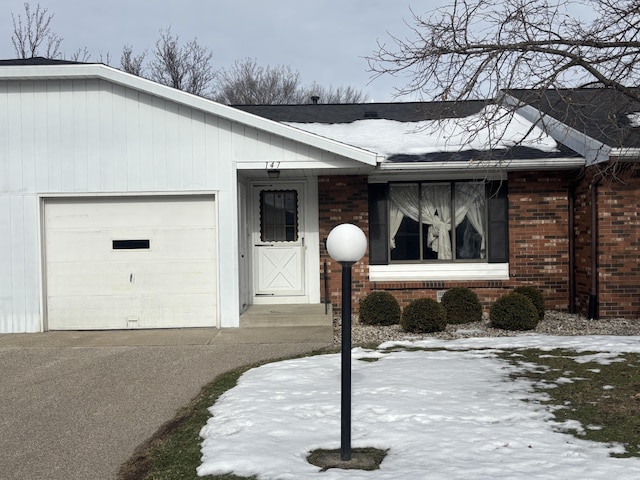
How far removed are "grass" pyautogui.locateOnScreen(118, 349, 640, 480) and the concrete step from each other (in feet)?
8.28

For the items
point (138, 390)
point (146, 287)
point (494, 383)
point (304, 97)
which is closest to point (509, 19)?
point (494, 383)

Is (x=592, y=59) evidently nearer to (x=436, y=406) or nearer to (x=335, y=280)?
(x=436, y=406)

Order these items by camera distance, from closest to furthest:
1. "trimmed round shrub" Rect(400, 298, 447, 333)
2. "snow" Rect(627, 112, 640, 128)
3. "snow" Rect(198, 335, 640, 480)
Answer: "snow" Rect(198, 335, 640, 480), "trimmed round shrub" Rect(400, 298, 447, 333), "snow" Rect(627, 112, 640, 128)

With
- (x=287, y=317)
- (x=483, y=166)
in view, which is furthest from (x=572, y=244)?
(x=287, y=317)

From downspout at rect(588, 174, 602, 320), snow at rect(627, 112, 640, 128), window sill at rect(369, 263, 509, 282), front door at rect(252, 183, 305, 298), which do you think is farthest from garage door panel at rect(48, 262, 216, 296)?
snow at rect(627, 112, 640, 128)

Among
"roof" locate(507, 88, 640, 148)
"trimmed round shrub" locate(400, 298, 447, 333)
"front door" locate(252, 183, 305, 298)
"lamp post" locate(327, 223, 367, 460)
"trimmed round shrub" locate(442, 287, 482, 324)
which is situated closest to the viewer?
"lamp post" locate(327, 223, 367, 460)

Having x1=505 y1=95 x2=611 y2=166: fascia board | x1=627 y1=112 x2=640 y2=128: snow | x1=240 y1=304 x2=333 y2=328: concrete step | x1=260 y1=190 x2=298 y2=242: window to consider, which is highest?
x1=627 y1=112 x2=640 y2=128: snow

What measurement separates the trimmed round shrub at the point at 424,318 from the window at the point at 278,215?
3124mm

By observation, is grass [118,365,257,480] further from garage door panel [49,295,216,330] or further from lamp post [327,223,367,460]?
garage door panel [49,295,216,330]

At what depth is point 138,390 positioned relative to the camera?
21.5 feet

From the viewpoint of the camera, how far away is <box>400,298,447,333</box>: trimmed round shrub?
944 centimetres

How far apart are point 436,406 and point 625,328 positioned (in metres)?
5.67

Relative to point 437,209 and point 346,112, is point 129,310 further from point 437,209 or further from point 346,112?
point 346,112

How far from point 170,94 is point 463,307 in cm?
576
